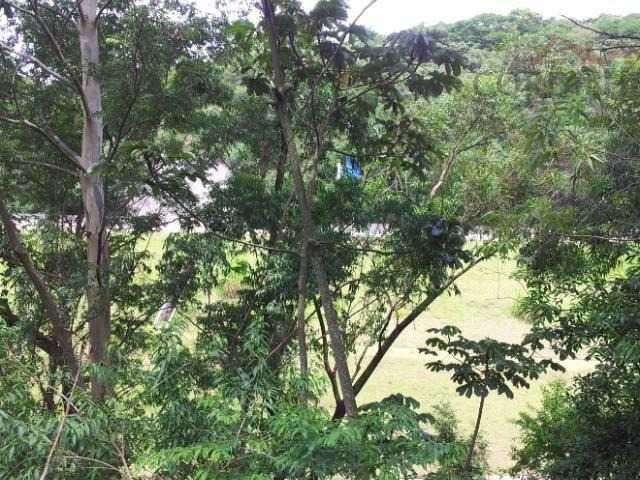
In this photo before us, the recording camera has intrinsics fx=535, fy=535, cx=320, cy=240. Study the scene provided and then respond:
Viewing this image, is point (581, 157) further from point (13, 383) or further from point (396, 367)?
point (396, 367)

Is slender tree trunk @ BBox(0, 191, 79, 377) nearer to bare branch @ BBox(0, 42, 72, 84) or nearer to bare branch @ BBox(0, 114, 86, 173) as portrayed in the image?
bare branch @ BBox(0, 114, 86, 173)

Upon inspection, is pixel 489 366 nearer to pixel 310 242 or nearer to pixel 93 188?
pixel 310 242

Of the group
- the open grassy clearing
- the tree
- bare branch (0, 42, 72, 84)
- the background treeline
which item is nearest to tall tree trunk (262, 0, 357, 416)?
the background treeline

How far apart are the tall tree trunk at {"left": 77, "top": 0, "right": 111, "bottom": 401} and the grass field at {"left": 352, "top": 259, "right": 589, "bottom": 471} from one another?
11.3ft

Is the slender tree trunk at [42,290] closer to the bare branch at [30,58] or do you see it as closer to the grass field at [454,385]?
the bare branch at [30,58]

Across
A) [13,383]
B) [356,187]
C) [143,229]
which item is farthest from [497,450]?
[13,383]

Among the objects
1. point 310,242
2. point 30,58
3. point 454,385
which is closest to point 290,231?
point 310,242

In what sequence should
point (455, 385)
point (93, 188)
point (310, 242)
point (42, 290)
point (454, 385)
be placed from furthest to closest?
point (454, 385) < point (455, 385) < point (93, 188) < point (42, 290) < point (310, 242)

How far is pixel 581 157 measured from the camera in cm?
237

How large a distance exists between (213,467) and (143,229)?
2.41 m

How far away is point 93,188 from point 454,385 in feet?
16.4

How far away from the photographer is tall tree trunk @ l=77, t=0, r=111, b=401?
10.4ft

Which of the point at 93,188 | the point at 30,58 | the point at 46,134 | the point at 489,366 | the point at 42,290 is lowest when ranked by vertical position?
the point at 489,366

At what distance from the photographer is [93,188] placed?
3363 mm
